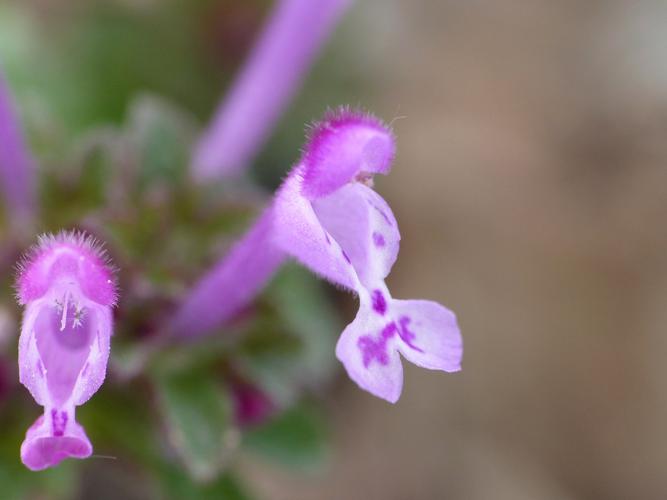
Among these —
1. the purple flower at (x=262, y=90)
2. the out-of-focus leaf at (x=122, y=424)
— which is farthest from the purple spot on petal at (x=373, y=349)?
the purple flower at (x=262, y=90)

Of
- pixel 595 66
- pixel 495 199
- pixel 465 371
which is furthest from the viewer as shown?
pixel 595 66

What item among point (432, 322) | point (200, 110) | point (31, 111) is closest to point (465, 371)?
point (200, 110)

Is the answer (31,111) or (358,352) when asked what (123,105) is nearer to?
(31,111)

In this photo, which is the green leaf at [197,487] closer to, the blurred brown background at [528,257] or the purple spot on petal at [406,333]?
the purple spot on petal at [406,333]

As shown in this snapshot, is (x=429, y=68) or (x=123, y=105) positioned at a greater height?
(x=429, y=68)

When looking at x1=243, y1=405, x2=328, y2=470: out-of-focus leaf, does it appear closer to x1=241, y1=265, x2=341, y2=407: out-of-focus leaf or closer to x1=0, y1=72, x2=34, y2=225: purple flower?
x1=241, y1=265, x2=341, y2=407: out-of-focus leaf

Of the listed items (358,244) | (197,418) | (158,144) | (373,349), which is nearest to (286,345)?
(197,418)

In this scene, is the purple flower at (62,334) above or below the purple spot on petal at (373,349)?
below

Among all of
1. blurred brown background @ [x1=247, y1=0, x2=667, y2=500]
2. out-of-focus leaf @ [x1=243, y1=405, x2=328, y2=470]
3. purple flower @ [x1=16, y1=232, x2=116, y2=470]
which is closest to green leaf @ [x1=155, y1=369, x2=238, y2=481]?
out-of-focus leaf @ [x1=243, y1=405, x2=328, y2=470]
